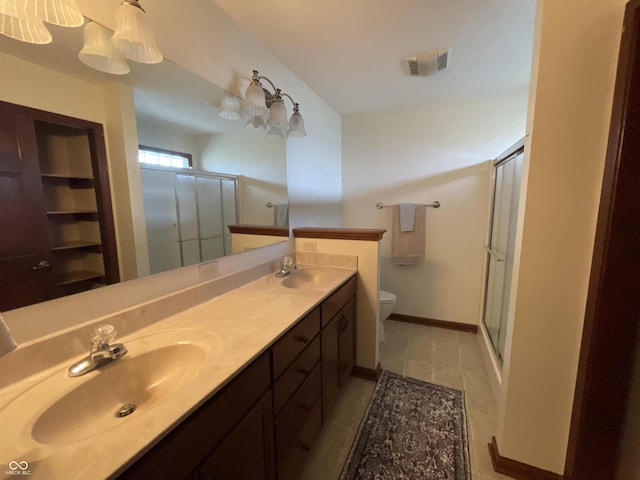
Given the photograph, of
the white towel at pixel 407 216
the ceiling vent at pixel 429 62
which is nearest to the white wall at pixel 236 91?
the white towel at pixel 407 216

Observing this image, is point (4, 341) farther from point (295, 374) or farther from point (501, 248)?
point (501, 248)

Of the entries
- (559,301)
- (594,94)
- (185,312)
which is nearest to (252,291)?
(185,312)

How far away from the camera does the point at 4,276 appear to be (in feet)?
2.44

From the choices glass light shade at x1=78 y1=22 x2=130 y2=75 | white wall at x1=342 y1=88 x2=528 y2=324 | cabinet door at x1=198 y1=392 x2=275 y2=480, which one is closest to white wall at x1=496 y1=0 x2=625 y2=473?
cabinet door at x1=198 y1=392 x2=275 y2=480

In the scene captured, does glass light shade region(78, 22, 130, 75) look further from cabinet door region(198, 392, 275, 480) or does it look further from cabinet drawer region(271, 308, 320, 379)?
cabinet door region(198, 392, 275, 480)

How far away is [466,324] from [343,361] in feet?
5.30

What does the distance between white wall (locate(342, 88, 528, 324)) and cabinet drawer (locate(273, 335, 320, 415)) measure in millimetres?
1803

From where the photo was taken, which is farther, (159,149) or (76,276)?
(159,149)

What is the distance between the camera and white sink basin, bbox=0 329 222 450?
627 mm

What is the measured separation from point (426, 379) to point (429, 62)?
221 centimetres

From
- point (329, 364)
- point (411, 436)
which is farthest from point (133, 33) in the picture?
point (411, 436)

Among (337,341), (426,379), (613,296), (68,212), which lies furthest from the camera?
(426,379)

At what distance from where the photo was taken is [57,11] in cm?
77

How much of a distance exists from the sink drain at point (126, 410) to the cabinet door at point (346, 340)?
1.05 metres
